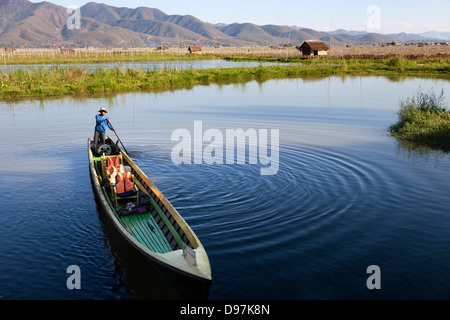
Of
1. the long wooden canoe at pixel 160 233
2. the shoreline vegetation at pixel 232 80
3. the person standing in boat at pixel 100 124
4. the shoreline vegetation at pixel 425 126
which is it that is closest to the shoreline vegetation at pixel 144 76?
the shoreline vegetation at pixel 232 80

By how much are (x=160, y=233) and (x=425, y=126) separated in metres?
17.1

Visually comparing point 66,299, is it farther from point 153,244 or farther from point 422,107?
point 422,107

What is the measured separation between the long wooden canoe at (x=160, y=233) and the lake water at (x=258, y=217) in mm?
531

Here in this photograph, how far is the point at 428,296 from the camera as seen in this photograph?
24.8 feet

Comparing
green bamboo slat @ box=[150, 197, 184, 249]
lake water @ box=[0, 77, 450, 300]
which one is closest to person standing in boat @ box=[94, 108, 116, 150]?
lake water @ box=[0, 77, 450, 300]

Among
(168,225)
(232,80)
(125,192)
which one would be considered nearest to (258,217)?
(168,225)

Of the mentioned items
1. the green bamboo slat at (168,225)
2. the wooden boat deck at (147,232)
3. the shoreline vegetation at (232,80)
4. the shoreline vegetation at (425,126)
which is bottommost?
the wooden boat deck at (147,232)

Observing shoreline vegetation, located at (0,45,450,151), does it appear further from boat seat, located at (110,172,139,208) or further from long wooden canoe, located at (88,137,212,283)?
boat seat, located at (110,172,139,208)

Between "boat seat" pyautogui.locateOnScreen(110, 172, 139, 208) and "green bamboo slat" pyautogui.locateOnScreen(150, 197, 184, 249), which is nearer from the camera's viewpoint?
"green bamboo slat" pyautogui.locateOnScreen(150, 197, 184, 249)

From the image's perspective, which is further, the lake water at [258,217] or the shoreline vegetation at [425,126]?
the shoreline vegetation at [425,126]

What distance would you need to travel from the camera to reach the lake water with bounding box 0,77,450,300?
8055 mm

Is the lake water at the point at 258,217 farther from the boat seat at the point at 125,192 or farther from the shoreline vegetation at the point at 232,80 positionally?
the shoreline vegetation at the point at 232,80

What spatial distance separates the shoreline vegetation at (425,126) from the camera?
19031mm

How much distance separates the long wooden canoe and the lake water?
531mm
